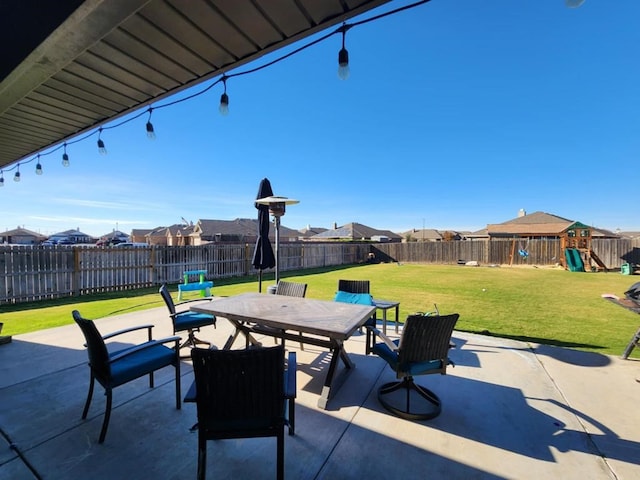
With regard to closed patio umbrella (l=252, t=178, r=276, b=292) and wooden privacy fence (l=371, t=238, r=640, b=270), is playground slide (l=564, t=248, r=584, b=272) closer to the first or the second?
wooden privacy fence (l=371, t=238, r=640, b=270)

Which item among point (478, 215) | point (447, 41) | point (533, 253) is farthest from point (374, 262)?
point (478, 215)

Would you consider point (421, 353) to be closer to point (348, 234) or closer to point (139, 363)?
point (139, 363)

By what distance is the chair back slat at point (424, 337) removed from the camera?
7.57 feet

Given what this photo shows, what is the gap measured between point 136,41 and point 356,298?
3628mm

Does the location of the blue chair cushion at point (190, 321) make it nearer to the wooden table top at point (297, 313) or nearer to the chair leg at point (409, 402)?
the wooden table top at point (297, 313)

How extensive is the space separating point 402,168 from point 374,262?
8304mm

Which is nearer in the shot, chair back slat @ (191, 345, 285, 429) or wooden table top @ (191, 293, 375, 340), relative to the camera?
chair back slat @ (191, 345, 285, 429)

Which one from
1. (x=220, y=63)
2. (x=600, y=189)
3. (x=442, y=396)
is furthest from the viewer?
(x=600, y=189)

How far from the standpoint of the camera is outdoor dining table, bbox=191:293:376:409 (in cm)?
250

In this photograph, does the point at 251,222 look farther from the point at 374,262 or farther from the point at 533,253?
the point at 533,253

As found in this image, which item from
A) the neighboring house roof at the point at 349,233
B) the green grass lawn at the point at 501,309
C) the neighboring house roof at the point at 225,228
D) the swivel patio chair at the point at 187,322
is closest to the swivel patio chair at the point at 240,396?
the swivel patio chair at the point at 187,322

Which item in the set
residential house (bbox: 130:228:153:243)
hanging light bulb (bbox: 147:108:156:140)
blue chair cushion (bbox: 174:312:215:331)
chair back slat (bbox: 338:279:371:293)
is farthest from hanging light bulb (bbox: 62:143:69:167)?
residential house (bbox: 130:228:153:243)

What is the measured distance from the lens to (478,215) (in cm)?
3825

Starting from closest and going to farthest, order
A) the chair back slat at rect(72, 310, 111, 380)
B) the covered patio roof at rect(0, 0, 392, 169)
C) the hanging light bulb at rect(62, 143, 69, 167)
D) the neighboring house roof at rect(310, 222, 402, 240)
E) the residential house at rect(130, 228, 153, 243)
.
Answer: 1. the covered patio roof at rect(0, 0, 392, 169)
2. the chair back slat at rect(72, 310, 111, 380)
3. the hanging light bulb at rect(62, 143, 69, 167)
4. the neighboring house roof at rect(310, 222, 402, 240)
5. the residential house at rect(130, 228, 153, 243)
